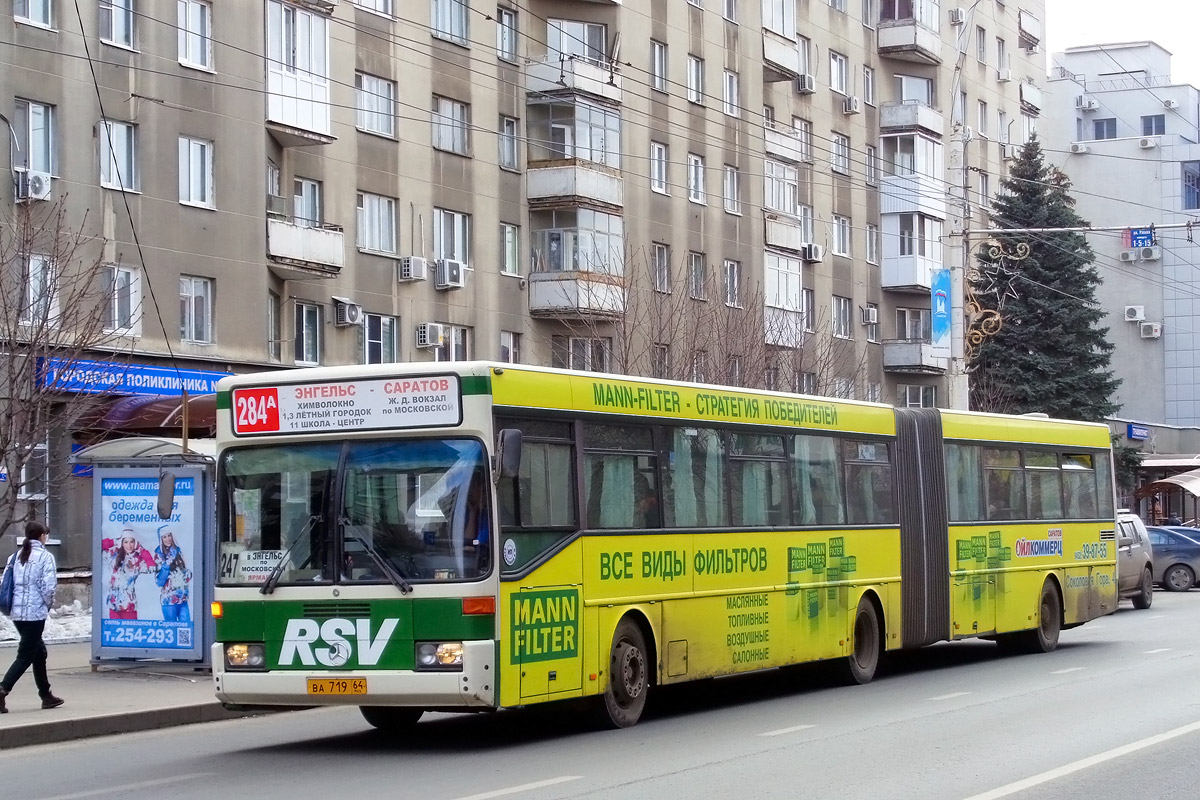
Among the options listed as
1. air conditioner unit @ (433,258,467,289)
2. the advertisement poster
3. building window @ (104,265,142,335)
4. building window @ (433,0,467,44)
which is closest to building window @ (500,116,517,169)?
building window @ (433,0,467,44)

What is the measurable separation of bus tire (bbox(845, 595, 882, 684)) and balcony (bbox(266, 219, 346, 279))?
711 inches

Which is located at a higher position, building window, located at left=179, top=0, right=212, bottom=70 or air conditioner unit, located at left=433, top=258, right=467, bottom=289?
building window, located at left=179, top=0, right=212, bottom=70

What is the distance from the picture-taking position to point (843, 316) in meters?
55.5

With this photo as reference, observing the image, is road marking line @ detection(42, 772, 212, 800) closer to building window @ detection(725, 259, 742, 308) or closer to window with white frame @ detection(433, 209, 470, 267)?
window with white frame @ detection(433, 209, 470, 267)

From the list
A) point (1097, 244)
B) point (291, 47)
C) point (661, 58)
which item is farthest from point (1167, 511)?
point (291, 47)

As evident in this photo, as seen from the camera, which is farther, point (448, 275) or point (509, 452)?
point (448, 275)

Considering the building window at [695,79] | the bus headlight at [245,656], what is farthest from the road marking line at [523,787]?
the building window at [695,79]

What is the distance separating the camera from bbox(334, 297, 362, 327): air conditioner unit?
34906mm

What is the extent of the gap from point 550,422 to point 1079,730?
4.66 metres

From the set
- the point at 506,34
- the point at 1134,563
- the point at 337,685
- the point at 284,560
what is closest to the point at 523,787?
the point at 337,685

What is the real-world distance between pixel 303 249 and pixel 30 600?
1968 centimetres

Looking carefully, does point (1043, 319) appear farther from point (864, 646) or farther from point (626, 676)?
point (626, 676)

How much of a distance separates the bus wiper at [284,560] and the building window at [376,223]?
2391 centimetres

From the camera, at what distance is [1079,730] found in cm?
1313
